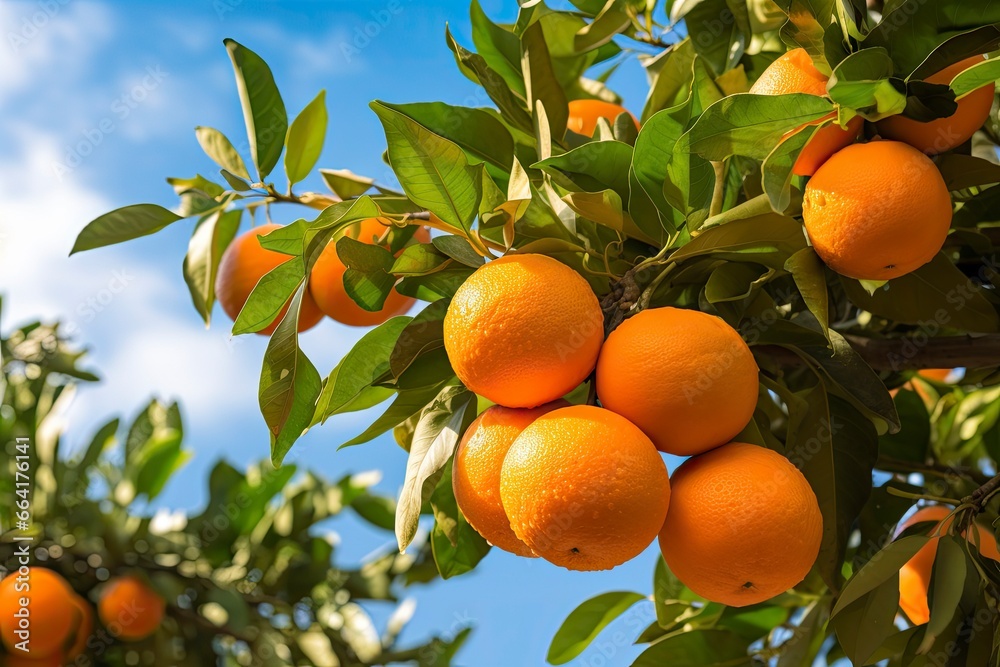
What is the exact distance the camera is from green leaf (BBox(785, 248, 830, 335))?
33.3 inches

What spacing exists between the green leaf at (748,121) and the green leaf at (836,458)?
311 millimetres

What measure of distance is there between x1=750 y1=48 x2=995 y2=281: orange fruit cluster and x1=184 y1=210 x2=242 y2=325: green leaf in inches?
32.3

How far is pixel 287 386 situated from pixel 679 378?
386mm

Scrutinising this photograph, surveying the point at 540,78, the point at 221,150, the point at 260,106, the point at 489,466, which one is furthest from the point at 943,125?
the point at 221,150

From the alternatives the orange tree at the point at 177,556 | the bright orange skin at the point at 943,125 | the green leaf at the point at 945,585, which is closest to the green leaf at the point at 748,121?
A: the bright orange skin at the point at 943,125

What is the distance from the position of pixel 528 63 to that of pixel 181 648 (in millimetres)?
1770

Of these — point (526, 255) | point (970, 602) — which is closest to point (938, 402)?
point (970, 602)

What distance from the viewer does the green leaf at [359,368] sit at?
3.16 feet

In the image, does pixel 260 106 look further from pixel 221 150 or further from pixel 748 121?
pixel 748 121

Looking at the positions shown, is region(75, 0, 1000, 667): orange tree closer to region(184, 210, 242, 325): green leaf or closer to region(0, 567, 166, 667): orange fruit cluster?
region(184, 210, 242, 325): green leaf

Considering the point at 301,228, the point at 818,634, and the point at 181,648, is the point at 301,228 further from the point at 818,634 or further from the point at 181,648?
the point at 181,648

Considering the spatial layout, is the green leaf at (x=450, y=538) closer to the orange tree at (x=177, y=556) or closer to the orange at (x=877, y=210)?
the orange at (x=877, y=210)

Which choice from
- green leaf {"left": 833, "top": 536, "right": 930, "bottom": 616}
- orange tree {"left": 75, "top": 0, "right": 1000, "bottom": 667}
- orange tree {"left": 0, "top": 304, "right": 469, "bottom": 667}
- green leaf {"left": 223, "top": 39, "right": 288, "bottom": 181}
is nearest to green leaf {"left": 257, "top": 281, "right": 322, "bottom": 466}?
orange tree {"left": 75, "top": 0, "right": 1000, "bottom": 667}

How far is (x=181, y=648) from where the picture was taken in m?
2.19
